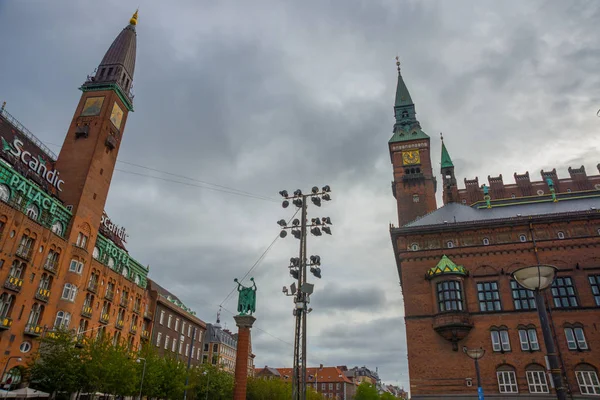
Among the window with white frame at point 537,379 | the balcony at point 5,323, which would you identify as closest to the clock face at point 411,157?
the window with white frame at point 537,379

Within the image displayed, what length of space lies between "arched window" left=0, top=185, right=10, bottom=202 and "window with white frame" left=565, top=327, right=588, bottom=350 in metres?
50.6

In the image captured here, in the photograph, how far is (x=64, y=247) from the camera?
39.9m

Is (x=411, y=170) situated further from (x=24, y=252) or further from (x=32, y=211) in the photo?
(x=24, y=252)

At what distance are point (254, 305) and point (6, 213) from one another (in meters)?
21.8

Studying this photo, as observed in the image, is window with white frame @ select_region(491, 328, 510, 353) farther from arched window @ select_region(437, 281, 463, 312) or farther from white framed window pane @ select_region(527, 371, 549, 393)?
arched window @ select_region(437, 281, 463, 312)

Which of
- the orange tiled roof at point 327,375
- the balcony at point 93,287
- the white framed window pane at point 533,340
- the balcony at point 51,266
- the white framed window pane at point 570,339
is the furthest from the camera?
the orange tiled roof at point 327,375

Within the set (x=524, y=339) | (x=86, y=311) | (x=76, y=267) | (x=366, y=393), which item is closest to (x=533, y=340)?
(x=524, y=339)

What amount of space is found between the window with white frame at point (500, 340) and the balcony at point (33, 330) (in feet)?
135

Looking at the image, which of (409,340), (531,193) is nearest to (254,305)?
(409,340)

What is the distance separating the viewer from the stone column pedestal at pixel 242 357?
2623 cm

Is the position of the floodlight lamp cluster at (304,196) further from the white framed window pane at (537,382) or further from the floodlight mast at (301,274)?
the white framed window pane at (537,382)

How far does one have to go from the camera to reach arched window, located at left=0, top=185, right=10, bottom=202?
32.9 metres

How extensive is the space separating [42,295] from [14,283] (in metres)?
3.55

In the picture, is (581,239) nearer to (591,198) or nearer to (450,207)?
(591,198)
